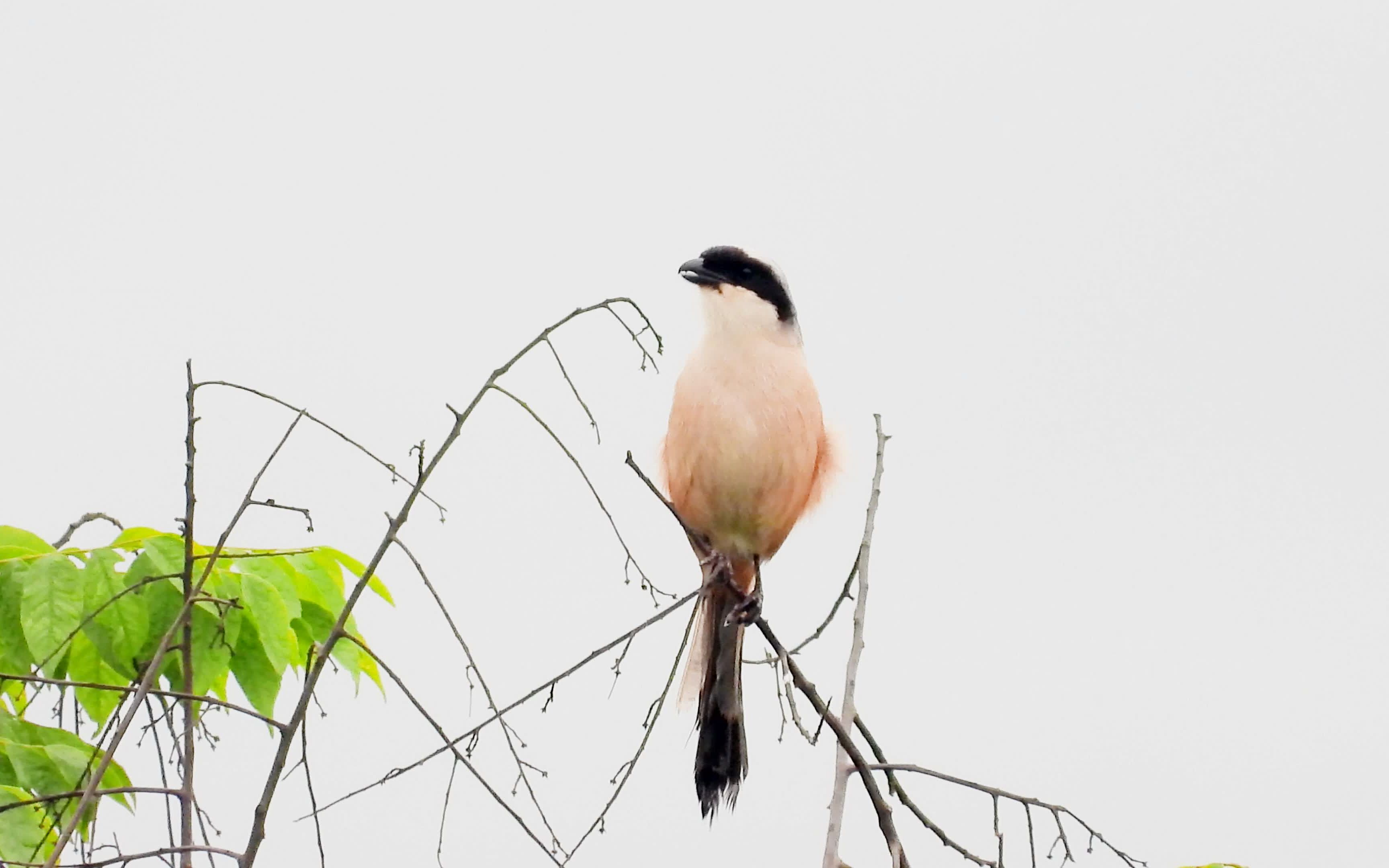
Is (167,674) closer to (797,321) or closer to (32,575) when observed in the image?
(32,575)

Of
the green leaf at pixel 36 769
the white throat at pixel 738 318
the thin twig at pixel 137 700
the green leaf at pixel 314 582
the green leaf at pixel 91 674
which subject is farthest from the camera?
the white throat at pixel 738 318

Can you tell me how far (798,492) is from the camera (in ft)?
10.2

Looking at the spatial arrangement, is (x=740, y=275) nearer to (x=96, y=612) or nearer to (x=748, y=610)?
(x=748, y=610)

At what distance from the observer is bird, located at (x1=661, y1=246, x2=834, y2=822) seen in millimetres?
3002

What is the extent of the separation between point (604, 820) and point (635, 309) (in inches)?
31.0

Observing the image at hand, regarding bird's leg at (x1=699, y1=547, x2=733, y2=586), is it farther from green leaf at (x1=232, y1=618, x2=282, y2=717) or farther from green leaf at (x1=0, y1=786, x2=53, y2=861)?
green leaf at (x1=0, y1=786, x2=53, y2=861)

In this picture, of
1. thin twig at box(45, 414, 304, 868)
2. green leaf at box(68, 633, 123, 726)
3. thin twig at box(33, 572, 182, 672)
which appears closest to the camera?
thin twig at box(45, 414, 304, 868)

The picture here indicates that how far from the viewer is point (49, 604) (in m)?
1.95

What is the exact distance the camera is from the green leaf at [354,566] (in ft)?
7.27

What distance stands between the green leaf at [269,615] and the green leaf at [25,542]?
313 mm

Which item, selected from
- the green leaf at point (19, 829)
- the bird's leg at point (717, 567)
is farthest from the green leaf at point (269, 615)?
the bird's leg at point (717, 567)

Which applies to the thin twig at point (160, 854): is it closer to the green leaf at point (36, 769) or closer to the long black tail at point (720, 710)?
the green leaf at point (36, 769)

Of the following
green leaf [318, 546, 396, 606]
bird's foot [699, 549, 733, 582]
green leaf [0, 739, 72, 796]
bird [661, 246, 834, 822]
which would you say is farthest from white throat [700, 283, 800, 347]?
green leaf [0, 739, 72, 796]

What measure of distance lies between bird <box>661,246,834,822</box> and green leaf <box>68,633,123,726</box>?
114 centimetres
